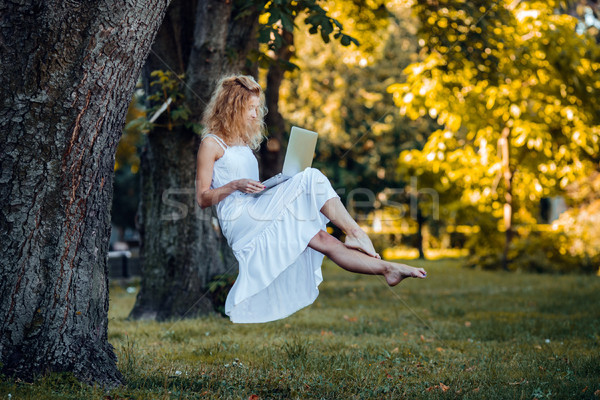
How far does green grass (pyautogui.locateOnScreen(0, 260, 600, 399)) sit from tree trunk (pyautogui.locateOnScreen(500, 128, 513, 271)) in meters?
6.69

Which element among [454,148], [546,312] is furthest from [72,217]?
[454,148]

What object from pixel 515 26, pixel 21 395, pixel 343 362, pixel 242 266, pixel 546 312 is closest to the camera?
pixel 21 395

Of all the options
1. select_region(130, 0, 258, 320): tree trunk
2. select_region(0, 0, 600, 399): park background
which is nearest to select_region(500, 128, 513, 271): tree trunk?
select_region(0, 0, 600, 399): park background

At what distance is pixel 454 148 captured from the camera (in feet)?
51.9

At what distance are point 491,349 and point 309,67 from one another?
2100 cm

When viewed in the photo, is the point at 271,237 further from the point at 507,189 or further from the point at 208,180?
the point at 507,189

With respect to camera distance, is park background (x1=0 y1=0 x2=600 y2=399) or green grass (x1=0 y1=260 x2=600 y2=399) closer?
green grass (x1=0 y1=260 x2=600 y2=399)

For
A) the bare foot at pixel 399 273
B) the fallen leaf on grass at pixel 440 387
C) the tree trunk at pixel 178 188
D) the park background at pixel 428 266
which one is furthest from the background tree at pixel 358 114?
the fallen leaf on grass at pixel 440 387

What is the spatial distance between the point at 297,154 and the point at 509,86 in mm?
7950

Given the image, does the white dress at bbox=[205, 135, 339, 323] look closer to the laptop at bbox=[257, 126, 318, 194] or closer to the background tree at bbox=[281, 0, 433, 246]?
the laptop at bbox=[257, 126, 318, 194]

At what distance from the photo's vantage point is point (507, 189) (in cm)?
1709

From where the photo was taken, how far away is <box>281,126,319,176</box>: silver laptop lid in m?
4.59


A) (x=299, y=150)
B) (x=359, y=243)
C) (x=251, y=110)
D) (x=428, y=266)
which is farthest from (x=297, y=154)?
(x=428, y=266)

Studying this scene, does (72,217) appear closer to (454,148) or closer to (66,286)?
(66,286)
